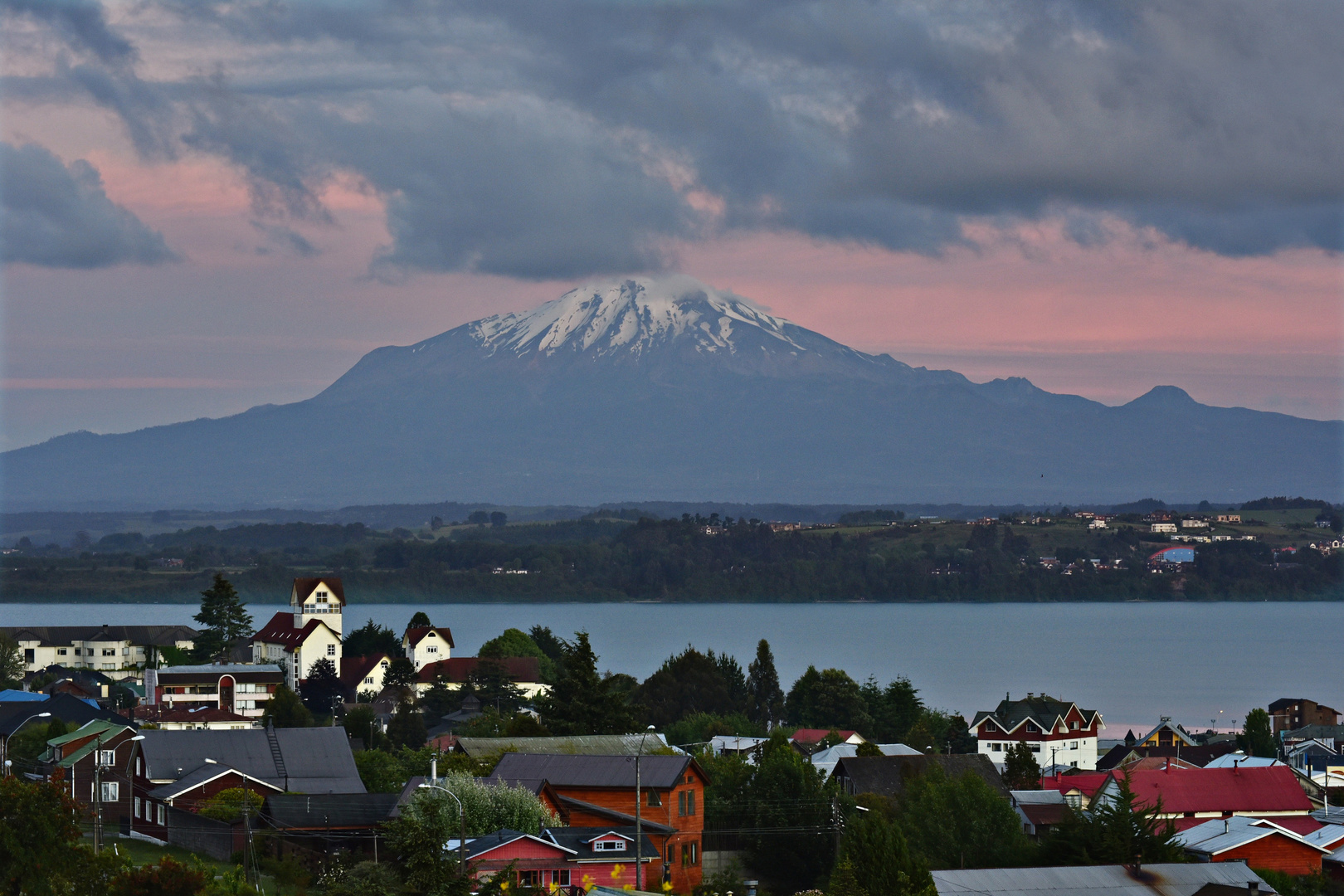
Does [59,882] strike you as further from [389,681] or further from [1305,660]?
[1305,660]

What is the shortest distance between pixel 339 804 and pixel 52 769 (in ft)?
37.3

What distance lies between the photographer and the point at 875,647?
5039 inches

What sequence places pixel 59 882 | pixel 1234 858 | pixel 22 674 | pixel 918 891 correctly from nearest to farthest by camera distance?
pixel 59 882 < pixel 918 891 < pixel 1234 858 < pixel 22 674

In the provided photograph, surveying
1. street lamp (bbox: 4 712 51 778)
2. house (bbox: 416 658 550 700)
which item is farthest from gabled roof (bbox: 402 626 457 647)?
A: street lamp (bbox: 4 712 51 778)

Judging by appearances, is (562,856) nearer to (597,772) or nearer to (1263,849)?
(597,772)

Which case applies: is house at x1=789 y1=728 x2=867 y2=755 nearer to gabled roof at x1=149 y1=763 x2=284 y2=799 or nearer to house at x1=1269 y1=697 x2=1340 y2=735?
gabled roof at x1=149 y1=763 x2=284 y2=799

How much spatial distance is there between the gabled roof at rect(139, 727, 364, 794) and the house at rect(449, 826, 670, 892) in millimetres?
8762

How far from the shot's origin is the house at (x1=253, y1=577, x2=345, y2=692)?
74625 millimetres

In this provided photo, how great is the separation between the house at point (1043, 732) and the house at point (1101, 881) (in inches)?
1357

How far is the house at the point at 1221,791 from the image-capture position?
39.8 metres

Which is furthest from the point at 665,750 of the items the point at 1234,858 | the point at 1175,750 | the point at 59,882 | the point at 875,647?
the point at 875,647

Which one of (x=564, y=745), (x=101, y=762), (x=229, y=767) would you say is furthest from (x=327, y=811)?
(x=101, y=762)

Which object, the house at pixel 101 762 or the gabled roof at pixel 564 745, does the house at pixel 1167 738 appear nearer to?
the gabled roof at pixel 564 745

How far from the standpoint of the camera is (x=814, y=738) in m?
57.7
